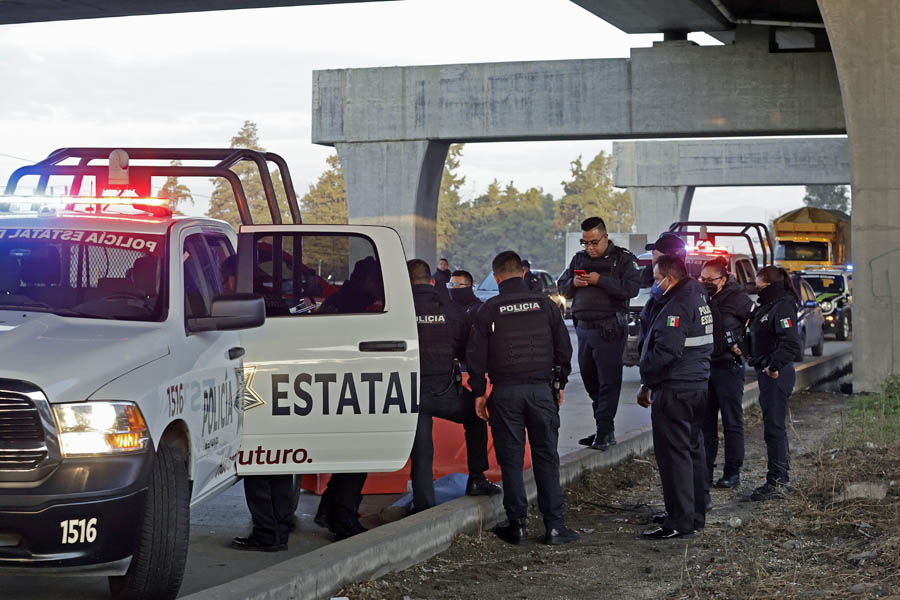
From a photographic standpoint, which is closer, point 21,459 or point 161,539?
point 21,459

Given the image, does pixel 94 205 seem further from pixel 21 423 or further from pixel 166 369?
pixel 21 423

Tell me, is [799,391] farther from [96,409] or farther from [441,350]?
[96,409]

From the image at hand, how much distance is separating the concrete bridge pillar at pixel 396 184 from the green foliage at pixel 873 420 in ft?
52.9

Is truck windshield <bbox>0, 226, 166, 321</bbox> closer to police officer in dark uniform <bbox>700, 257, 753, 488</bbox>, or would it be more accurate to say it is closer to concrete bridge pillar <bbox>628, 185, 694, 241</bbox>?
police officer in dark uniform <bbox>700, 257, 753, 488</bbox>

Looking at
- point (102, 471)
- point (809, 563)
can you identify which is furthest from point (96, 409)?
point (809, 563)

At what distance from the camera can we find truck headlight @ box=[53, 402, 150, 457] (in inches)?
203

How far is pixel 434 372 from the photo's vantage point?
8203mm

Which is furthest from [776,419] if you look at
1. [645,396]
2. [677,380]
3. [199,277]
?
[199,277]

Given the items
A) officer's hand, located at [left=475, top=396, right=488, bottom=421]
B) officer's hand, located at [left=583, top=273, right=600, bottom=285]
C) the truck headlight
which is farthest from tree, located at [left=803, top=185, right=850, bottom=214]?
the truck headlight

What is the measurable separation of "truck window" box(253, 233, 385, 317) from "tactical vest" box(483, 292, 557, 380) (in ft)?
3.07

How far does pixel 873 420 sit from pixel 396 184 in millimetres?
20215

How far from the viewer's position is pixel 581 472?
1027 centimetres

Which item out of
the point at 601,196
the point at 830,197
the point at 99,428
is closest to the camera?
the point at 99,428

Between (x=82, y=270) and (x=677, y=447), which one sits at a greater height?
(x=82, y=270)
